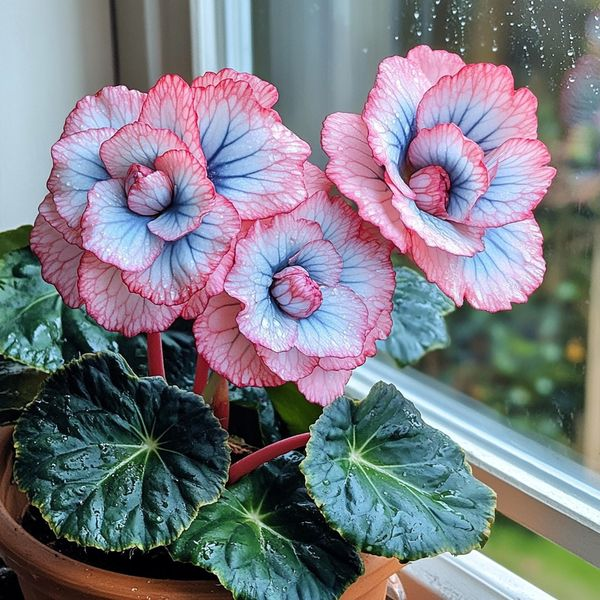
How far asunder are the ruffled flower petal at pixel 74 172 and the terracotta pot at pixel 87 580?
0.23m

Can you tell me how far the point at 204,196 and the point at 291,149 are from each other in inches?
2.8

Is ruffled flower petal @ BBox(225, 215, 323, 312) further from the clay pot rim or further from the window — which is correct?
the window

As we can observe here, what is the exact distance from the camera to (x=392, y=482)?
24.2 inches

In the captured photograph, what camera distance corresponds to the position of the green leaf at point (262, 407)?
0.78m

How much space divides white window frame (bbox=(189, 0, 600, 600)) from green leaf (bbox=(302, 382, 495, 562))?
20 cm

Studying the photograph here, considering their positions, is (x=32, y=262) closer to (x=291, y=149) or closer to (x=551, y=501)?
(x=291, y=149)

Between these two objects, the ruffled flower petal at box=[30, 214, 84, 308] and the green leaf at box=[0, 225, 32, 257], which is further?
the green leaf at box=[0, 225, 32, 257]

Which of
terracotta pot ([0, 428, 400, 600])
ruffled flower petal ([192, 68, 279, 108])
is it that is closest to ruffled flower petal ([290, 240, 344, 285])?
ruffled flower petal ([192, 68, 279, 108])

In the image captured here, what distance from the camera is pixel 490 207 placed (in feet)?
1.91

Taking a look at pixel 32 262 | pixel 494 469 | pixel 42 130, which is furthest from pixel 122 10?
pixel 494 469

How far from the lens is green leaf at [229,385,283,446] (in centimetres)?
78

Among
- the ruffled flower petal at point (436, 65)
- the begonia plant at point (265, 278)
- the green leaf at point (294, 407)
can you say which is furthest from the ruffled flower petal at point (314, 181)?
the green leaf at point (294, 407)

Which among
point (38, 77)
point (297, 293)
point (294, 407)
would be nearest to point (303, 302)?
point (297, 293)

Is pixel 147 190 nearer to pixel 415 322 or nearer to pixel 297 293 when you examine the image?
pixel 297 293
